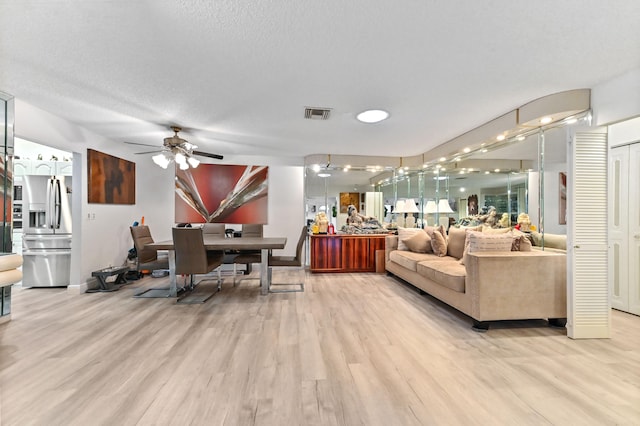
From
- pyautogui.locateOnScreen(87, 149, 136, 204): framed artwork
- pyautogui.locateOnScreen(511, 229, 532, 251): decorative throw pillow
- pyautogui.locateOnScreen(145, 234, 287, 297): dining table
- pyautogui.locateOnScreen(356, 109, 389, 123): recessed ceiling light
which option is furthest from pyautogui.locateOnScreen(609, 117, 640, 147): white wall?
pyautogui.locateOnScreen(87, 149, 136, 204): framed artwork

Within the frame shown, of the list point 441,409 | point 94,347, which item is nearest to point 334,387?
point 441,409

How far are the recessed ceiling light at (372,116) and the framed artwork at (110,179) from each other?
13.7 ft

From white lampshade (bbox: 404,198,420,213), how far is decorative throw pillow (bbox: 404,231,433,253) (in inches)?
44.2

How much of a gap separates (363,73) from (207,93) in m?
1.66

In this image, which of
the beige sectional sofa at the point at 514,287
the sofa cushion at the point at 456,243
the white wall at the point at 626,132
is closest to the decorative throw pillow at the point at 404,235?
the sofa cushion at the point at 456,243

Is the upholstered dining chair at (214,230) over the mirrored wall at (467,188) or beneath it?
beneath

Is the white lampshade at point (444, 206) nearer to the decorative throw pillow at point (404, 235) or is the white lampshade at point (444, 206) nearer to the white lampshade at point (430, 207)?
the white lampshade at point (430, 207)

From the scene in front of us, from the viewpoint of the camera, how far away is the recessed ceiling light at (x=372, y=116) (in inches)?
138

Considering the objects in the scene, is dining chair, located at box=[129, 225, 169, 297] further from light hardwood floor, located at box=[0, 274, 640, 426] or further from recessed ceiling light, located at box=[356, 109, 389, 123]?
recessed ceiling light, located at box=[356, 109, 389, 123]

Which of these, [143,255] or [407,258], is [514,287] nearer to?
[407,258]

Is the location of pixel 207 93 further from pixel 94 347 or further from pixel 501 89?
pixel 501 89

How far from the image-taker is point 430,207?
5852 mm

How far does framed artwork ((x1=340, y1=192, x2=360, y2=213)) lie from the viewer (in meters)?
6.41

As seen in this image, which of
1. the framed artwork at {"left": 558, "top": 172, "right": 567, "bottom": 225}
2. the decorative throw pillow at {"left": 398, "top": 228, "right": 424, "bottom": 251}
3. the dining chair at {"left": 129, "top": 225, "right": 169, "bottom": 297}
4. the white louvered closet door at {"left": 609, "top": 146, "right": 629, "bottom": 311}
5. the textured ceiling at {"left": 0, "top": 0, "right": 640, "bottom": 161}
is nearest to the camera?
the textured ceiling at {"left": 0, "top": 0, "right": 640, "bottom": 161}
